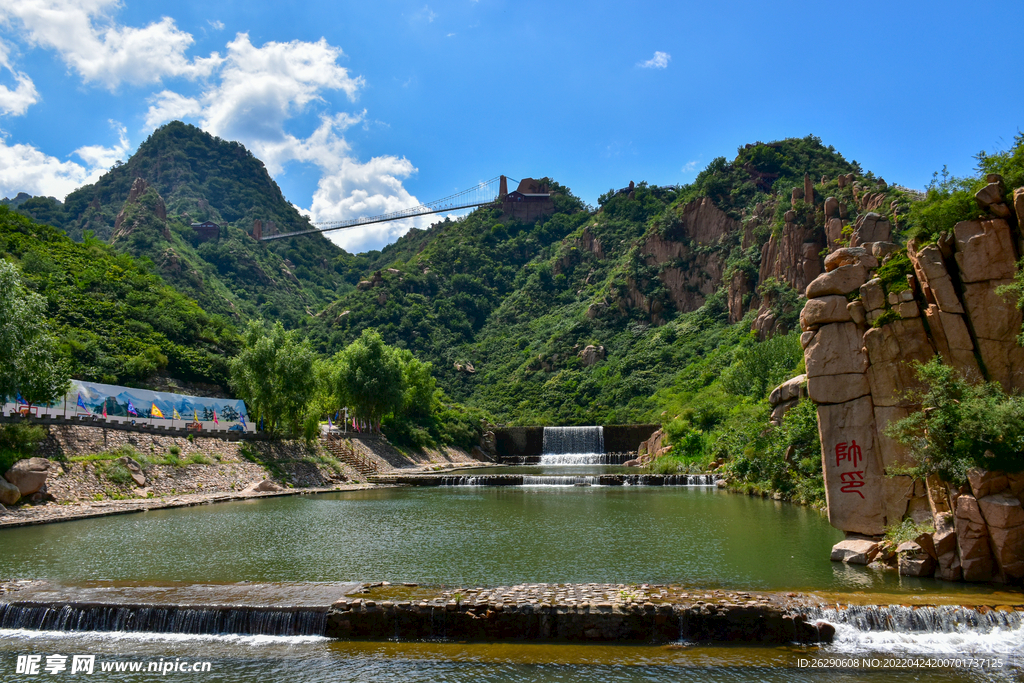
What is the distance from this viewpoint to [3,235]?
44.2 metres

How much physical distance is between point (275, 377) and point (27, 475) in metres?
17.1

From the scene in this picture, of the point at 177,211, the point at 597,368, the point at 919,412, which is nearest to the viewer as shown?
the point at 919,412

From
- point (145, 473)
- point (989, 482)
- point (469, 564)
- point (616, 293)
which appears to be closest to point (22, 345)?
point (145, 473)

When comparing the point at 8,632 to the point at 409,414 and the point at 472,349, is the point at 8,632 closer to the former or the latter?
the point at 409,414

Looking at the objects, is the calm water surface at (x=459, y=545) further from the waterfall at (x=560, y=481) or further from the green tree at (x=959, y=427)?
the waterfall at (x=560, y=481)

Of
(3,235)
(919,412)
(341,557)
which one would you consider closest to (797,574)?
(919,412)

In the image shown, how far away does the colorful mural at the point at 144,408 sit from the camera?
1135 inches

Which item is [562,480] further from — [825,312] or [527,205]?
[527,205]

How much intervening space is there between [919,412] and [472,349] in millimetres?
81222

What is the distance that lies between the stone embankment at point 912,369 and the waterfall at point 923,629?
2335mm

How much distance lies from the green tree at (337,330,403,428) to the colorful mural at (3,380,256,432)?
395 inches

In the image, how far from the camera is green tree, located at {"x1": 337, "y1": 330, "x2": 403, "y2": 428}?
159ft

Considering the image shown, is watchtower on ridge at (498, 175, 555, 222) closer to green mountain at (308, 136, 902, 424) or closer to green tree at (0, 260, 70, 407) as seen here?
green mountain at (308, 136, 902, 424)

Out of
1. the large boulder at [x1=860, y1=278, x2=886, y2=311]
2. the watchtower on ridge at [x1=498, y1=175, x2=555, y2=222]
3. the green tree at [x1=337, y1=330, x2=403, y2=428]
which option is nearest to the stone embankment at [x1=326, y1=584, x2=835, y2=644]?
the large boulder at [x1=860, y1=278, x2=886, y2=311]
